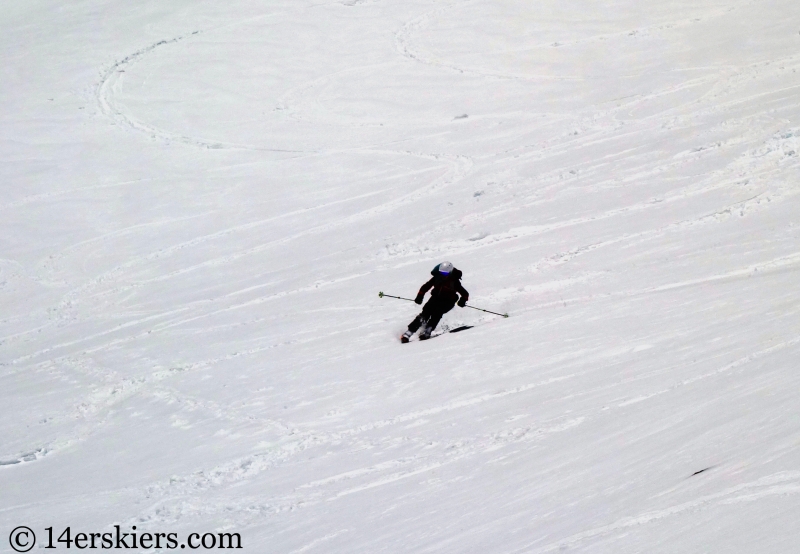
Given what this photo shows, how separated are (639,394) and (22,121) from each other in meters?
21.9

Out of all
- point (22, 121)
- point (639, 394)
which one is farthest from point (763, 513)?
point (22, 121)

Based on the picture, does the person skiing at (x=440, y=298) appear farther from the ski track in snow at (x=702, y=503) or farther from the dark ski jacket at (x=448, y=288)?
the ski track in snow at (x=702, y=503)

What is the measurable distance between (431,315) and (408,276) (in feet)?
8.66

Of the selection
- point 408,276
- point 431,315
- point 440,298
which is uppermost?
point 408,276

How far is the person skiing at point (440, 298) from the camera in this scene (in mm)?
10992

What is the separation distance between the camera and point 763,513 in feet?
18.8

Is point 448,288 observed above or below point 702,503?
above
